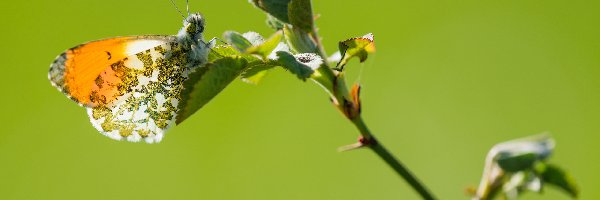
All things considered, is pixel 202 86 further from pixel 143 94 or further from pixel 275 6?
pixel 143 94

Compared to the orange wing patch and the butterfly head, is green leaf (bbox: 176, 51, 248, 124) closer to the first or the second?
the butterfly head

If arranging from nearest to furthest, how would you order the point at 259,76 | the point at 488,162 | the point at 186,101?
1. the point at 186,101
2. the point at 488,162
3. the point at 259,76

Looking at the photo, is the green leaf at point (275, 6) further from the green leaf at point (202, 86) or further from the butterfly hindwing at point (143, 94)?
the butterfly hindwing at point (143, 94)

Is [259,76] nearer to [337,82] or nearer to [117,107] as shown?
[337,82]

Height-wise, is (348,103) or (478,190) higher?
(348,103)

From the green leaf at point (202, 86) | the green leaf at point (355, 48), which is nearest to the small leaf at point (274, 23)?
the green leaf at point (355, 48)

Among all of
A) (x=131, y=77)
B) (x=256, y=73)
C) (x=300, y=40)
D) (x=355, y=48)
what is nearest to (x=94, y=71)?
(x=131, y=77)

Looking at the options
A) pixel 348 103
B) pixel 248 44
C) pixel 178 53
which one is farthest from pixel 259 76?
pixel 178 53
